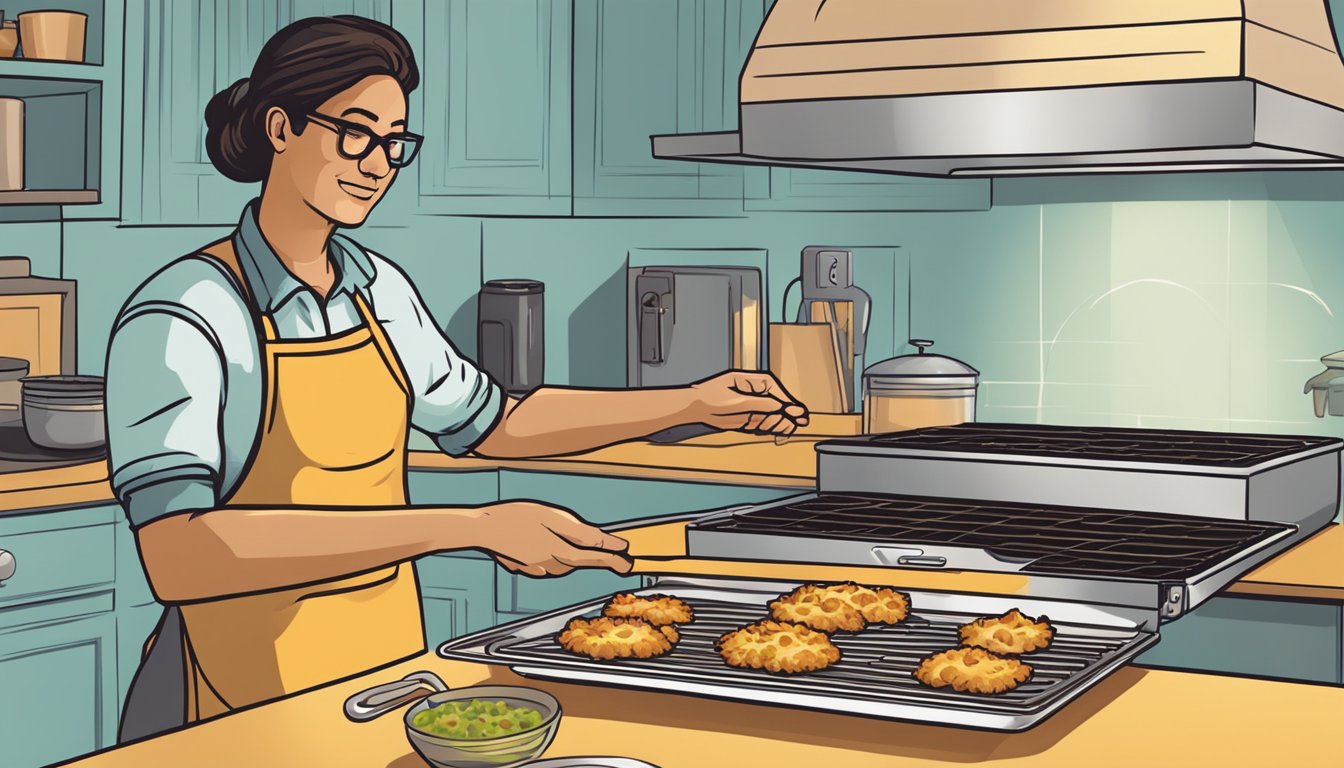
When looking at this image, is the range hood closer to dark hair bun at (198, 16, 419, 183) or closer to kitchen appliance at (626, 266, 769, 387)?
dark hair bun at (198, 16, 419, 183)

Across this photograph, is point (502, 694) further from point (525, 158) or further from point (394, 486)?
point (525, 158)

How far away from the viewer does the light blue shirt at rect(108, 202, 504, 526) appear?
68.6 inches

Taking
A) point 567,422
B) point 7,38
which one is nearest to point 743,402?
point 567,422

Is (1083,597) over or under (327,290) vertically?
under

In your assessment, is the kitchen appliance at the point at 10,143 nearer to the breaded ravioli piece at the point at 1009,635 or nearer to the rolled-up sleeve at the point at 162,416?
the rolled-up sleeve at the point at 162,416

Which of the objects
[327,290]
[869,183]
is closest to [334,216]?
[327,290]

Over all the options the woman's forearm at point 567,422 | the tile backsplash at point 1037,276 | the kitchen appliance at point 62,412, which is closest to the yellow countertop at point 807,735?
A: the woman's forearm at point 567,422

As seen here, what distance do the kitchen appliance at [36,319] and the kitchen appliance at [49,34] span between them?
1.33 ft

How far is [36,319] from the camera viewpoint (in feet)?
10.8

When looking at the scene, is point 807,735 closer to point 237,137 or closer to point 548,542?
Answer: point 548,542

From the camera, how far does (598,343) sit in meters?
3.90

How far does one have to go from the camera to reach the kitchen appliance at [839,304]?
3594 millimetres

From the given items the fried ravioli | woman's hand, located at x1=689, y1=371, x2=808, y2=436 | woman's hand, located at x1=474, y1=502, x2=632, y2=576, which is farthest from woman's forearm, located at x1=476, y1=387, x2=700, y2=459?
woman's hand, located at x1=474, y1=502, x2=632, y2=576

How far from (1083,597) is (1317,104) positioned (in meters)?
0.73
